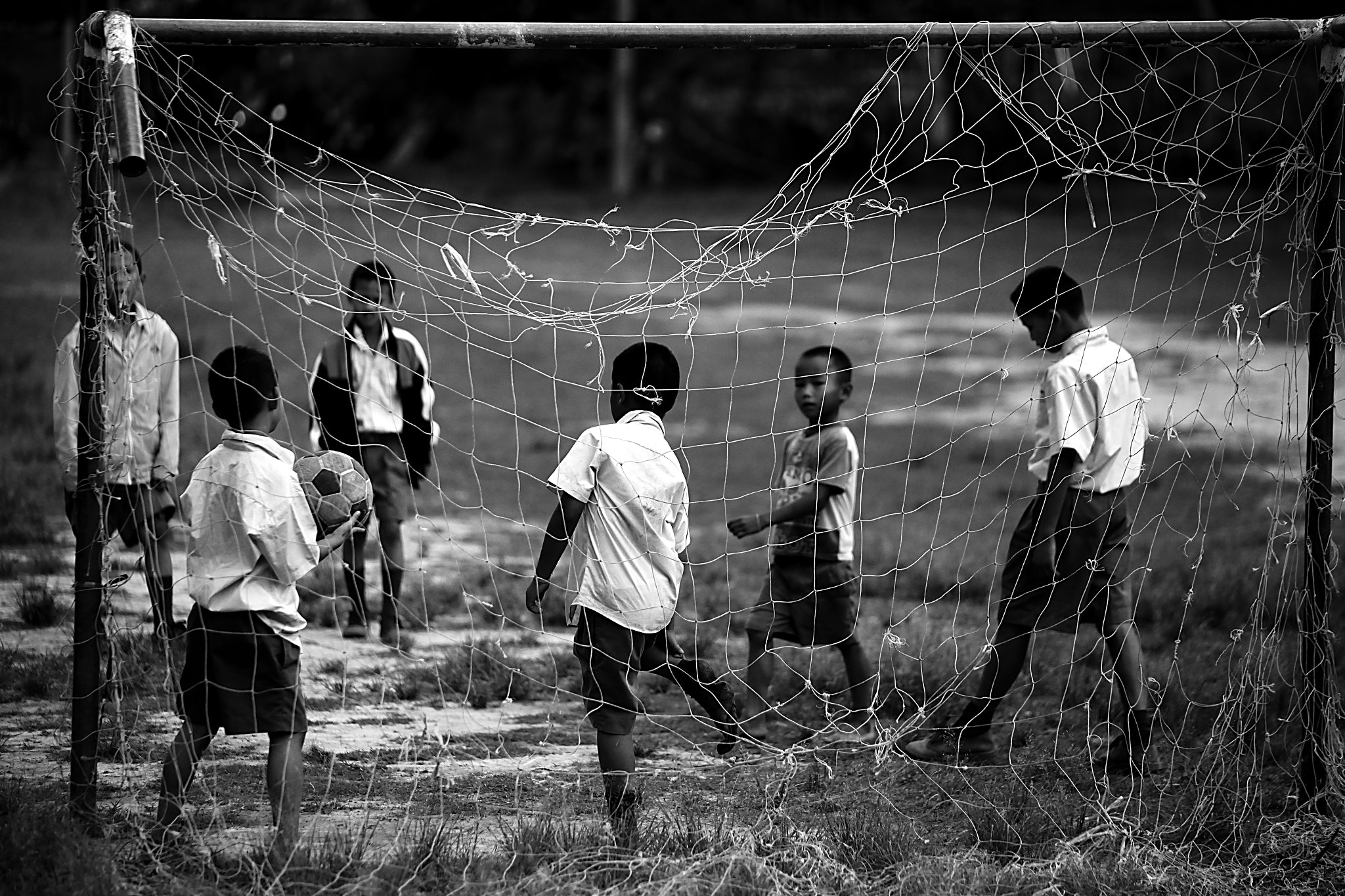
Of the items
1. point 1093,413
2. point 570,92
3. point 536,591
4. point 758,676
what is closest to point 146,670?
point 536,591

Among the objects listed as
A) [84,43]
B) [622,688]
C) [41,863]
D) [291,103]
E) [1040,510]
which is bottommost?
[41,863]

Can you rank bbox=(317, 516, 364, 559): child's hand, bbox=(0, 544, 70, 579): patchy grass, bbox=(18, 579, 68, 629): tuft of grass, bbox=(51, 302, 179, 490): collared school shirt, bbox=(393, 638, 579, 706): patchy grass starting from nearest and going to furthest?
bbox=(317, 516, 364, 559): child's hand → bbox=(51, 302, 179, 490): collared school shirt → bbox=(393, 638, 579, 706): patchy grass → bbox=(18, 579, 68, 629): tuft of grass → bbox=(0, 544, 70, 579): patchy grass

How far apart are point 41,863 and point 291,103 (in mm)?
22958

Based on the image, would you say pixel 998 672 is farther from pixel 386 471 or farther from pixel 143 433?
pixel 143 433

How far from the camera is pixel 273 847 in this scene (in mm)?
3389

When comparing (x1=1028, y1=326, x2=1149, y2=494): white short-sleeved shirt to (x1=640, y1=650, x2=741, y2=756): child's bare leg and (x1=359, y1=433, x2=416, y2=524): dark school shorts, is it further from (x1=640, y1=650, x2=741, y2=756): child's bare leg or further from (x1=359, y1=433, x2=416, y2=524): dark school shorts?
(x1=359, y1=433, x2=416, y2=524): dark school shorts

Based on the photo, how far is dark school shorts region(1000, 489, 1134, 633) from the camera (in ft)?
14.7

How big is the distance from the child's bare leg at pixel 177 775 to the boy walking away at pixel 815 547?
2039mm

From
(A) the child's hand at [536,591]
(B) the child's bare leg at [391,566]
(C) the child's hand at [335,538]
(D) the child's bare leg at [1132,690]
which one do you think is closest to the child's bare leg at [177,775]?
(C) the child's hand at [335,538]

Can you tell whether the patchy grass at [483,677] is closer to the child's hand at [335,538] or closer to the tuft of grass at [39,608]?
the child's hand at [335,538]

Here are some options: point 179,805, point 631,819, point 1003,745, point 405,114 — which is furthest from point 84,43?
point 405,114

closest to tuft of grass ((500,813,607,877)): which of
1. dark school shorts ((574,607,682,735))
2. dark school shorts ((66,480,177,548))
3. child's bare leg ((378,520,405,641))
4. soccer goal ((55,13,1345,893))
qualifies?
soccer goal ((55,13,1345,893))

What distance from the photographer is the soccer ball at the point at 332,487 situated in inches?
149

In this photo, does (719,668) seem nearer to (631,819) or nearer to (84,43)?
(631,819)
